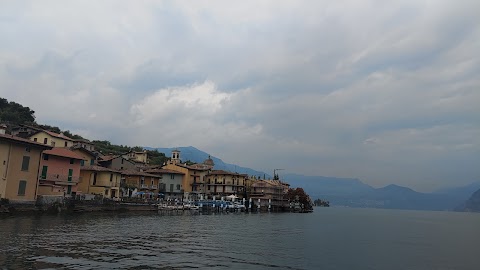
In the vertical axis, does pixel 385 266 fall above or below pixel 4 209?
below

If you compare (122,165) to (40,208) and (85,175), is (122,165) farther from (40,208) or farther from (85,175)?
(40,208)

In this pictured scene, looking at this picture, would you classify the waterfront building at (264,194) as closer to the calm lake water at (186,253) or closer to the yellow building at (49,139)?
the yellow building at (49,139)

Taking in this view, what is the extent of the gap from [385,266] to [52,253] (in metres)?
25.0

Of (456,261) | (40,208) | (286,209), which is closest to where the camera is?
(456,261)

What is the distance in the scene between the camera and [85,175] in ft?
262

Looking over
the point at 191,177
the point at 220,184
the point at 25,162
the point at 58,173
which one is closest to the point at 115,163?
the point at 191,177

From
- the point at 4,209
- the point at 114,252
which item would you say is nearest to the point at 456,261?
the point at 114,252

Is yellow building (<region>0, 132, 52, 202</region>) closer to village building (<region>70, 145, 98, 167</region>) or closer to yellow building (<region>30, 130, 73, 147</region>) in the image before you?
village building (<region>70, 145, 98, 167</region>)

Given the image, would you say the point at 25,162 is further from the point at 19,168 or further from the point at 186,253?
the point at 186,253

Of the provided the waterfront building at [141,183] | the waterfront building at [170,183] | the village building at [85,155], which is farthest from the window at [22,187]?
the waterfront building at [170,183]

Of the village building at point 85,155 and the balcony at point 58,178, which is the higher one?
the village building at point 85,155

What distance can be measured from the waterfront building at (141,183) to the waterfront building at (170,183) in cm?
355

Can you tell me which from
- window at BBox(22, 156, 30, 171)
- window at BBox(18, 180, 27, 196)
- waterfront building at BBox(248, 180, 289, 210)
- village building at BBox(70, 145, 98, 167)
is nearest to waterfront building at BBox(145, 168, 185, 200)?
village building at BBox(70, 145, 98, 167)

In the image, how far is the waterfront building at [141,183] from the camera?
91.9 metres
